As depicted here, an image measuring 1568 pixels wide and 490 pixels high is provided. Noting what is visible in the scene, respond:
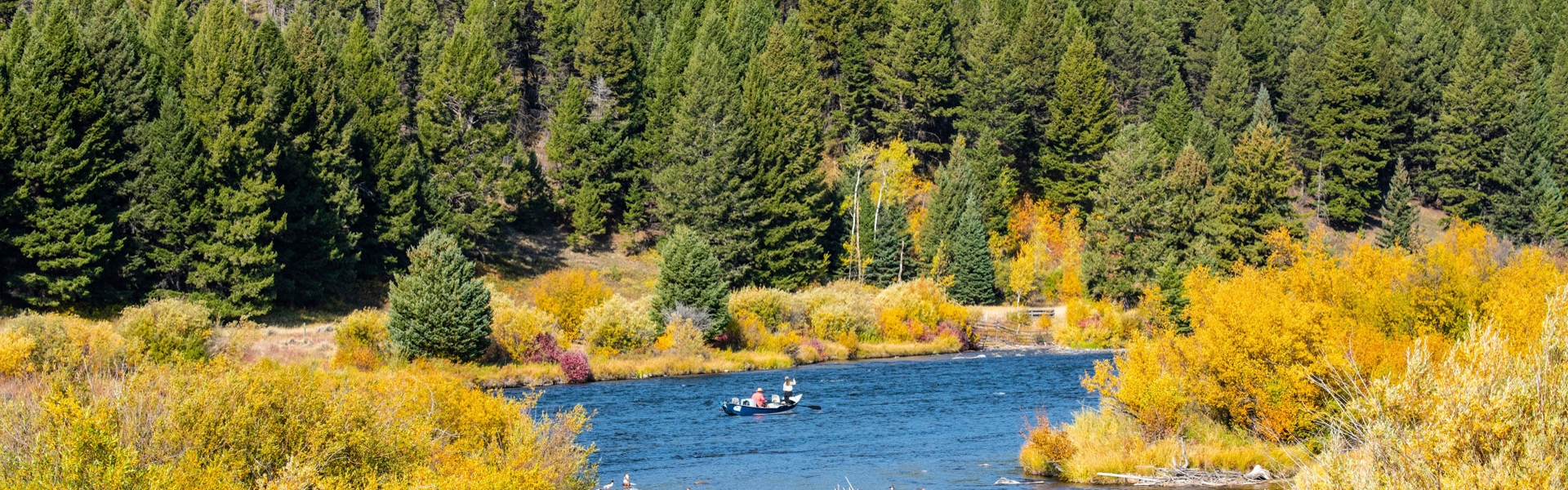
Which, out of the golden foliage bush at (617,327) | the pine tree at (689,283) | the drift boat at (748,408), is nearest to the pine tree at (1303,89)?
the pine tree at (689,283)

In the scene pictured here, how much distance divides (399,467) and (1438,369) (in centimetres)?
1561

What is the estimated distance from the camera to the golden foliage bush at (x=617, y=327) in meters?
66.6

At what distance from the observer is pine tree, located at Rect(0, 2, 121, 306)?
59.4 m

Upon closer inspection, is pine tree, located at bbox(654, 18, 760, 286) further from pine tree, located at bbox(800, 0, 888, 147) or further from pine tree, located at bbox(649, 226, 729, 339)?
pine tree, located at bbox(800, 0, 888, 147)

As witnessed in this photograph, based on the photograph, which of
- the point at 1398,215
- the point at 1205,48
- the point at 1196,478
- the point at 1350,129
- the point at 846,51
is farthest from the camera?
the point at 1205,48

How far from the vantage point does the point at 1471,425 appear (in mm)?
14812

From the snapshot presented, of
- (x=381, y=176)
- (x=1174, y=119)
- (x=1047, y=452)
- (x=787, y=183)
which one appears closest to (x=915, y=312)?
(x=787, y=183)

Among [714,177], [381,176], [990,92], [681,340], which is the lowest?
[681,340]

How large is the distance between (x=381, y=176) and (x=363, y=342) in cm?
1972

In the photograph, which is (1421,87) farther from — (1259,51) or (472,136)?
(472,136)

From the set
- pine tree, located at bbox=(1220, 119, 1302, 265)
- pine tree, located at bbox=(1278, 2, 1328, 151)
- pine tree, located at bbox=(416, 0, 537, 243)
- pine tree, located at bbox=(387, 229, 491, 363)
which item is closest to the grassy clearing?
pine tree, located at bbox=(387, 229, 491, 363)

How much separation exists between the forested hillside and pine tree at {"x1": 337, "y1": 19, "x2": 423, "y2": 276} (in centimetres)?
21

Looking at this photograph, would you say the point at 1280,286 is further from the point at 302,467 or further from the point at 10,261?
the point at 10,261

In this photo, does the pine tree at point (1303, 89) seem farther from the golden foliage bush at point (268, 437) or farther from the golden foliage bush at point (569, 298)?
the golden foliage bush at point (268, 437)
